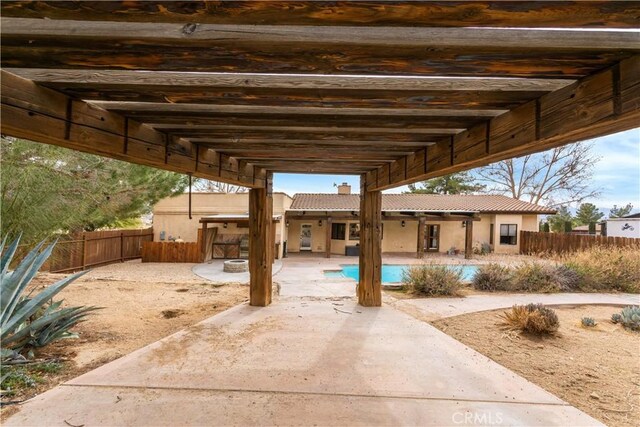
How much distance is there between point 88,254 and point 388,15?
14.6 metres

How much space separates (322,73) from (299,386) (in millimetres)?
2772

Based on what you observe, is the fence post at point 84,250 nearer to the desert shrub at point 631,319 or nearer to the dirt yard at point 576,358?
the dirt yard at point 576,358

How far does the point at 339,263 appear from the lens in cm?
1454

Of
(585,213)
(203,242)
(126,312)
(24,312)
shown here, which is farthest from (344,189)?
(585,213)

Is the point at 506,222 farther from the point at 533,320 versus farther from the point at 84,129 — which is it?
the point at 84,129

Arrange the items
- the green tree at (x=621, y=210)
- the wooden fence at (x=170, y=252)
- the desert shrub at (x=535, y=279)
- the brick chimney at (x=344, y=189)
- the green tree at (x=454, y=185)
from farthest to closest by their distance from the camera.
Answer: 1. the green tree at (x=621, y=210)
2. the green tree at (x=454, y=185)
3. the brick chimney at (x=344, y=189)
4. the wooden fence at (x=170, y=252)
5. the desert shrub at (x=535, y=279)

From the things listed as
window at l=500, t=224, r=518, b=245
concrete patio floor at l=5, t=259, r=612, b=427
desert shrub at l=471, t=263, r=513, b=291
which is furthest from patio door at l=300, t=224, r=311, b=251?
concrete patio floor at l=5, t=259, r=612, b=427

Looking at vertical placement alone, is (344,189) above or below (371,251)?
above

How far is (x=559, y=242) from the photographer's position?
16.8 meters

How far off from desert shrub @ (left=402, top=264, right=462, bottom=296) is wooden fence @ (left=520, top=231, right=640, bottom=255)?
362 inches

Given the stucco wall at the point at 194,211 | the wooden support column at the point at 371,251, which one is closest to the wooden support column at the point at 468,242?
the stucco wall at the point at 194,211

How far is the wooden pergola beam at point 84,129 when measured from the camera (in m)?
1.91

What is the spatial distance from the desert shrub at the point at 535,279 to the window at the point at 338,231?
10.1 metres

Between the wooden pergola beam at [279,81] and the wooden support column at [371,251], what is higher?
the wooden pergola beam at [279,81]
